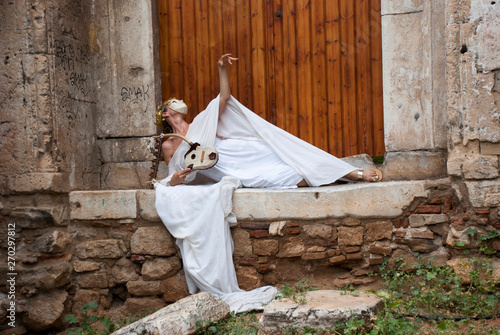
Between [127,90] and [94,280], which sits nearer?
[94,280]

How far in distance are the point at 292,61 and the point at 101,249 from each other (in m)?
2.33

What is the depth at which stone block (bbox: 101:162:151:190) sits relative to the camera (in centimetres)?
483

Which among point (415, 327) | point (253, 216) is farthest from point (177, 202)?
point (415, 327)

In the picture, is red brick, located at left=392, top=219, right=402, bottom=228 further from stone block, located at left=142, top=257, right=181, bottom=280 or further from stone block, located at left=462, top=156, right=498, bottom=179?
stone block, located at left=142, top=257, right=181, bottom=280

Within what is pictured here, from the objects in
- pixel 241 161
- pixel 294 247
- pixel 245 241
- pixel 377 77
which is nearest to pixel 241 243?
pixel 245 241

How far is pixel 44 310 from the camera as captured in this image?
418 cm

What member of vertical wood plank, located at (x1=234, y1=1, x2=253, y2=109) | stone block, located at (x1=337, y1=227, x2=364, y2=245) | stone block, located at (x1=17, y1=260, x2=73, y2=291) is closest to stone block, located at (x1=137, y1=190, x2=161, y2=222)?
stone block, located at (x1=17, y1=260, x2=73, y2=291)

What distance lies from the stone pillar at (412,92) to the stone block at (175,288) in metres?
1.90

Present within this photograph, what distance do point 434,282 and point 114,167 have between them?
296 cm

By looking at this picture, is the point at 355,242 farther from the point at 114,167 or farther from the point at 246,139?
the point at 114,167

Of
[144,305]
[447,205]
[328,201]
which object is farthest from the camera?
[144,305]

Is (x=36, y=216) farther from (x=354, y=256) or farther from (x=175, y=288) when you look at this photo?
(x=354, y=256)

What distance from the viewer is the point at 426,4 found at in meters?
4.20

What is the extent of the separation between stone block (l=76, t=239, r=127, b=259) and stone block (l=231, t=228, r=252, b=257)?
37.3 inches
